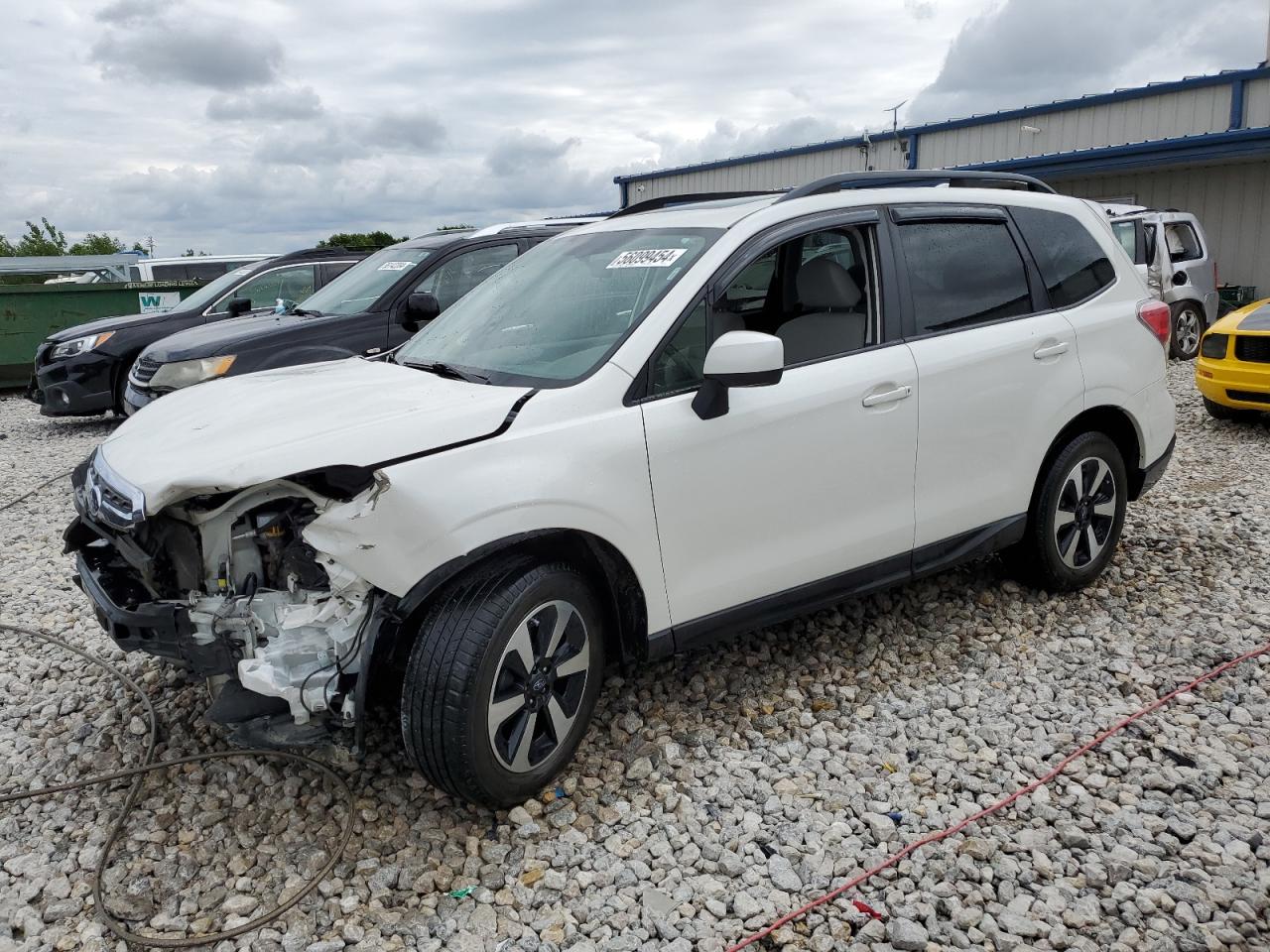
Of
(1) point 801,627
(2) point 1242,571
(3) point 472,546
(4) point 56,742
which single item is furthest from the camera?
(2) point 1242,571

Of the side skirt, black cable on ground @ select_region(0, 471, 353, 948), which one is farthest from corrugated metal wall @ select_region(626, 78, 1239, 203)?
black cable on ground @ select_region(0, 471, 353, 948)

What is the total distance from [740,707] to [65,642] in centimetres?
316

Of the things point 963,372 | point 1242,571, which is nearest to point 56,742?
point 963,372

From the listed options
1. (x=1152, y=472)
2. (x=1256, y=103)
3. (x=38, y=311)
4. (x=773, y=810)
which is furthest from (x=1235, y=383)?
(x=38, y=311)

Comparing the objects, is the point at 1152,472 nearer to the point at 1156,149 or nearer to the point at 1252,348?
the point at 1252,348

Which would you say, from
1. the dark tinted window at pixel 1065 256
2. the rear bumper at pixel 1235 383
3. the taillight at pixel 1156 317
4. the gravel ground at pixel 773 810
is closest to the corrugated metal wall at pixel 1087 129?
the rear bumper at pixel 1235 383

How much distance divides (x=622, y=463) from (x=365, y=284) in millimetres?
5678

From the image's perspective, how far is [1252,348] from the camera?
805 cm

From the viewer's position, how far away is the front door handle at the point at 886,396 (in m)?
3.64

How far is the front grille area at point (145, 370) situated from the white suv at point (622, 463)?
4943 mm

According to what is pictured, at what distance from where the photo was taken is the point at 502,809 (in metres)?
3.11

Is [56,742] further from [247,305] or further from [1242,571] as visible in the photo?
[247,305]

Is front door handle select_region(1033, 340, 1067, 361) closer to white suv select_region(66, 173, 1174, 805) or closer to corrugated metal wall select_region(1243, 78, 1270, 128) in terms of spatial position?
white suv select_region(66, 173, 1174, 805)

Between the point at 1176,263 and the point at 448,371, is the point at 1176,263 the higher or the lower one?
the lower one
